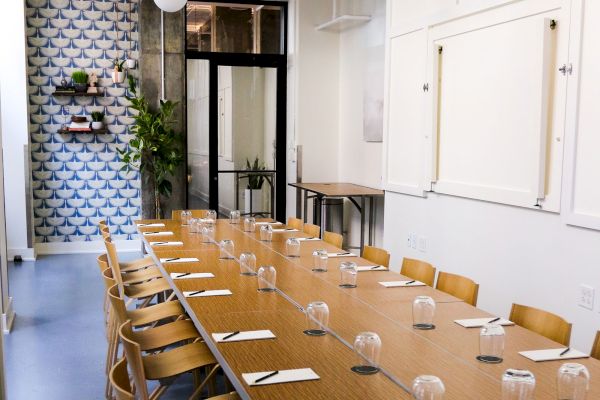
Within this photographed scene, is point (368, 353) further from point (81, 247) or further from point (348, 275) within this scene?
point (81, 247)

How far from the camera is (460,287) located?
395cm

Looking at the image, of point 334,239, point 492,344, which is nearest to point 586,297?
point 492,344

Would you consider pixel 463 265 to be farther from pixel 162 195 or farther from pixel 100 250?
pixel 100 250

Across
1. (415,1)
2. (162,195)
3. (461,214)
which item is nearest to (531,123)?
(461,214)

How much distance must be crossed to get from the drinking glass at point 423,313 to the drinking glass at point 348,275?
31.5 inches

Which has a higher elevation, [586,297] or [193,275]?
[193,275]

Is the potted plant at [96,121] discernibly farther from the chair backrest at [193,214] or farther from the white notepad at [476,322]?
the white notepad at [476,322]

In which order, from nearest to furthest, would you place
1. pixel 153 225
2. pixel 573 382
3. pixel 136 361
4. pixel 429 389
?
pixel 429 389, pixel 573 382, pixel 136 361, pixel 153 225

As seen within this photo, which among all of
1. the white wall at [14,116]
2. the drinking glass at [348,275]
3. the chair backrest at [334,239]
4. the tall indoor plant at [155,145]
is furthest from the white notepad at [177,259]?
the white wall at [14,116]

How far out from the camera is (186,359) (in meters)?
3.66

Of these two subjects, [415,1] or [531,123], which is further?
[415,1]

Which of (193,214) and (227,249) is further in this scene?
(193,214)

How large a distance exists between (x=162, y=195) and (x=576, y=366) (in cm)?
794

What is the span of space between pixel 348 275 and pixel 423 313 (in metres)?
0.85
